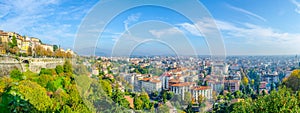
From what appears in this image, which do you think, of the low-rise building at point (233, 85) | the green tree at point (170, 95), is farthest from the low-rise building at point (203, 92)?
the low-rise building at point (233, 85)

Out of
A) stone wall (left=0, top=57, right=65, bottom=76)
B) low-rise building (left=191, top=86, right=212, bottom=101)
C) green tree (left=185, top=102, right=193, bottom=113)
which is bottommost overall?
green tree (left=185, top=102, right=193, bottom=113)

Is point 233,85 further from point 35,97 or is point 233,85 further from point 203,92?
point 35,97

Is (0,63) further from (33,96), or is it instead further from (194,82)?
(194,82)

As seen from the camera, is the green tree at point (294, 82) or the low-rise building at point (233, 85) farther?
the low-rise building at point (233, 85)

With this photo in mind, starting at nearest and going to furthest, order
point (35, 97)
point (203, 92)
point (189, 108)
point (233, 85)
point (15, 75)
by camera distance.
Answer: point (35, 97)
point (203, 92)
point (189, 108)
point (15, 75)
point (233, 85)

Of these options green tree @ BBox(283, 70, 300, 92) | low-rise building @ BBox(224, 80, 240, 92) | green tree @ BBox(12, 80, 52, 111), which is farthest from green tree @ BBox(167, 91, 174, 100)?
low-rise building @ BBox(224, 80, 240, 92)

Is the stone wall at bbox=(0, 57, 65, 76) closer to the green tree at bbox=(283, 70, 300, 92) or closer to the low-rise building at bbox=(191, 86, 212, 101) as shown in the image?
the low-rise building at bbox=(191, 86, 212, 101)

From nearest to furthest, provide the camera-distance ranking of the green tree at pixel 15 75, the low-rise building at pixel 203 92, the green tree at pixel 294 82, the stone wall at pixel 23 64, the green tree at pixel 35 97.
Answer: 1. the green tree at pixel 35 97
2. the low-rise building at pixel 203 92
3. the green tree at pixel 294 82
4. the green tree at pixel 15 75
5. the stone wall at pixel 23 64

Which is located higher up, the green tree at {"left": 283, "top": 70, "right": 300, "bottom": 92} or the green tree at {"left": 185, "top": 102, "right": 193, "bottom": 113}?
the green tree at {"left": 283, "top": 70, "right": 300, "bottom": 92}

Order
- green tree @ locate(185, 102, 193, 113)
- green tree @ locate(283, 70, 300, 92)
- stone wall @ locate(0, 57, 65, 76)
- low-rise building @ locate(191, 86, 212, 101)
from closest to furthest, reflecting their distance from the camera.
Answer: low-rise building @ locate(191, 86, 212, 101), green tree @ locate(185, 102, 193, 113), green tree @ locate(283, 70, 300, 92), stone wall @ locate(0, 57, 65, 76)

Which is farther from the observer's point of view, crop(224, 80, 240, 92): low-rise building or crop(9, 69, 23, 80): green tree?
crop(224, 80, 240, 92): low-rise building

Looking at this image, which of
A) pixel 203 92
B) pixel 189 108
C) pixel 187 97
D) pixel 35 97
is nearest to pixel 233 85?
pixel 187 97

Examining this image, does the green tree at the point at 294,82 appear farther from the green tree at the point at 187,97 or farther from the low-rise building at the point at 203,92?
the green tree at the point at 187,97
